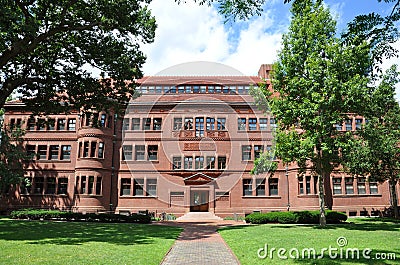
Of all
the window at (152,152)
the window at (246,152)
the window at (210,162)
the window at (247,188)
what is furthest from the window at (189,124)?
the window at (247,188)

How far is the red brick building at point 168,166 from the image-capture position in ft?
108

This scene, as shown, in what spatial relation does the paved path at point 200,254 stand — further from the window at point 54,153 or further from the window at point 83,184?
the window at point 54,153

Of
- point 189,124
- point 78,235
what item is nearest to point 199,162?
point 189,124

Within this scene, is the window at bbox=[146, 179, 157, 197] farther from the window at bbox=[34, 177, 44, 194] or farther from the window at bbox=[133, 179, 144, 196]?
the window at bbox=[34, 177, 44, 194]

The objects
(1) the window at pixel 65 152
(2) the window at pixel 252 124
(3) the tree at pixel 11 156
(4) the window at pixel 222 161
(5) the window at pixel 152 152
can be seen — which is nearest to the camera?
(3) the tree at pixel 11 156

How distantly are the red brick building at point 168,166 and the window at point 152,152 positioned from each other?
11 centimetres

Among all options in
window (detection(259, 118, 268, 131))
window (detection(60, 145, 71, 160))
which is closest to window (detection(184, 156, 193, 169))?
window (detection(259, 118, 268, 131))

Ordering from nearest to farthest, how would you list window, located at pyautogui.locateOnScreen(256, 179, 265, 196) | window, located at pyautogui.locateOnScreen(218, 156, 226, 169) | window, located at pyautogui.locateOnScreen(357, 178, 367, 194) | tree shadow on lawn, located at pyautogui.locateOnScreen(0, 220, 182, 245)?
tree shadow on lawn, located at pyautogui.locateOnScreen(0, 220, 182, 245), window, located at pyautogui.locateOnScreen(357, 178, 367, 194), window, located at pyautogui.locateOnScreen(256, 179, 265, 196), window, located at pyautogui.locateOnScreen(218, 156, 226, 169)

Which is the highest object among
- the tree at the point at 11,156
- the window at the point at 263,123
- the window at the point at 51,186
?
the window at the point at 263,123

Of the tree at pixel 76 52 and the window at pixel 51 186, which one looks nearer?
the tree at pixel 76 52

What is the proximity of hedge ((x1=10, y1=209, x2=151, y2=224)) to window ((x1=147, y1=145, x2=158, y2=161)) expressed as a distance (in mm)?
10138

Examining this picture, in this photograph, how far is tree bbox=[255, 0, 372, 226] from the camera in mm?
18938

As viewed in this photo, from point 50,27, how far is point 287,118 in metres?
14.8

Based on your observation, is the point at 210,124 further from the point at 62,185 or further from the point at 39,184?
the point at 39,184
